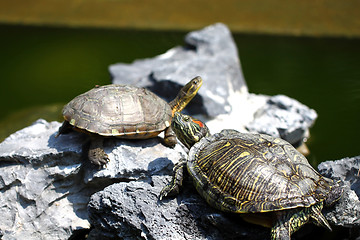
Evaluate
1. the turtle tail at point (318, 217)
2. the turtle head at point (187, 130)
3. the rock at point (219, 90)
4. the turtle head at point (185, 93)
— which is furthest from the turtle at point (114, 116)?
the turtle tail at point (318, 217)

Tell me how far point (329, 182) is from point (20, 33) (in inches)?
237

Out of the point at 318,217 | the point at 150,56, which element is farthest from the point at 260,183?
the point at 150,56

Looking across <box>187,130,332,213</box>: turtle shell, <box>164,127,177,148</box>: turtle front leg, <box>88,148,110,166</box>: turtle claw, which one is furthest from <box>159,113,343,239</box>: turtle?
<box>88,148,110,166</box>: turtle claw

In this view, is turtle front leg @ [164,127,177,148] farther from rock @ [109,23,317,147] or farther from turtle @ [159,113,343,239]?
rock @ [109,23,317,147]

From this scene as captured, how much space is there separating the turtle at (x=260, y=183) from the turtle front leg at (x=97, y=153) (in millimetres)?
523

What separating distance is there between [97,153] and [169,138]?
0.57 m

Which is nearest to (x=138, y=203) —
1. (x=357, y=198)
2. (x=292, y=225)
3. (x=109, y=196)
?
(x=109, y=196)

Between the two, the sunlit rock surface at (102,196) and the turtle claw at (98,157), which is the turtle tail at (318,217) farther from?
the turtle claw at (98,157)

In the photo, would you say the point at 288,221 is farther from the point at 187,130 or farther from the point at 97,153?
the point at 97,153

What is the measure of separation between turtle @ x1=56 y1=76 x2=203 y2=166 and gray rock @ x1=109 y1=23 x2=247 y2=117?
3.53 feet

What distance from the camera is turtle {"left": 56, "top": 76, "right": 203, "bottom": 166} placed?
284 centimetres

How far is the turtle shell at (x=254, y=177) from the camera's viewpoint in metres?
2.29

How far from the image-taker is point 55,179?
115 inches

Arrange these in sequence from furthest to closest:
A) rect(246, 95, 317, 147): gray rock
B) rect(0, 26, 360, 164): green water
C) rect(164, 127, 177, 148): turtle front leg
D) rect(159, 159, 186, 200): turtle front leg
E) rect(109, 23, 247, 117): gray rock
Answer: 1. rect(0, 26, 360, 164): green water
2. rect(109, 23, 247, 117): gray rock
3. rect(246, 95, 317, 147): gray rock
4. rect(164, 127, 177, 148): turtle front leg
5. rect(159, 159, 186, 200): turtle front leg
